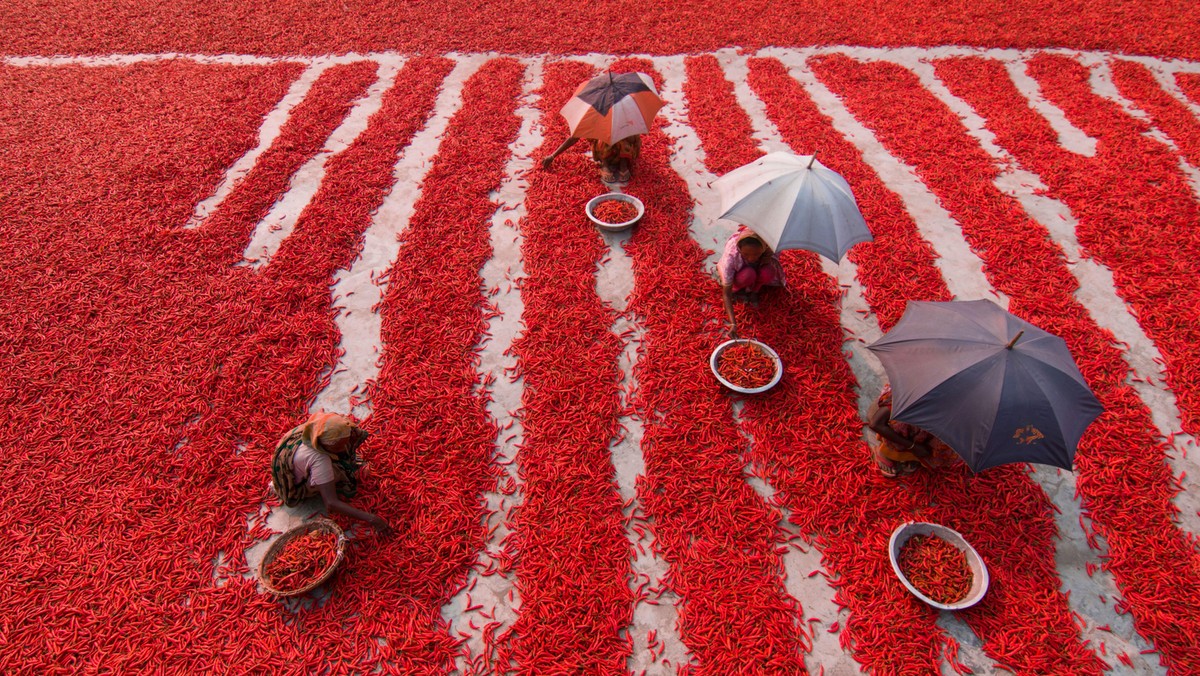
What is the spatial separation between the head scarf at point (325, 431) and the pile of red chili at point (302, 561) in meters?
0.64

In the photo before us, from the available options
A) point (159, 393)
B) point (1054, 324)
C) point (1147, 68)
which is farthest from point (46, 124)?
point (1147, 68)

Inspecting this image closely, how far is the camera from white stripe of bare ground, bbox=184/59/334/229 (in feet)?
24.1

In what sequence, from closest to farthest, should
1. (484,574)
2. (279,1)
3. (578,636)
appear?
1. (578,636)
2. (484,574)
3. (279,1)

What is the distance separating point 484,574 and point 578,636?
81 centimetres

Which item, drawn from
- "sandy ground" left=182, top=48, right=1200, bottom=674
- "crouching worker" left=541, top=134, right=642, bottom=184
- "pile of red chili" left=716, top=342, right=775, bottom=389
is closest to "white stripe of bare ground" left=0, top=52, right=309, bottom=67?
"sandy ground" left=182, top=48, right=1200, bottom=674

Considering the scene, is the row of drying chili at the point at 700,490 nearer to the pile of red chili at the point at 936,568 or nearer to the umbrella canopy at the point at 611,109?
the pile of red chili at the point at 936,568

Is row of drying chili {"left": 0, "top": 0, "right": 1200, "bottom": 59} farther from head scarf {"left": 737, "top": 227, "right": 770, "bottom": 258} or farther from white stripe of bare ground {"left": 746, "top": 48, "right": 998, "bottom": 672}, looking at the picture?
head scarf {"left": 737, "top": 227, "right": 770, "bottom": 258}

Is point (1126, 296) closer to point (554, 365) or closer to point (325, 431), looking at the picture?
point (554, 365)

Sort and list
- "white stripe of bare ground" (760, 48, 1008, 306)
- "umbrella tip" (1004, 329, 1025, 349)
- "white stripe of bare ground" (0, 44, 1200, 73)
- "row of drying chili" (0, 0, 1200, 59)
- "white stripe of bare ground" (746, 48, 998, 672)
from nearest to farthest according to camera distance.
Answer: "umbrella tip" (1004, 329, 1025, 349)
"white stripe of bare ground" (746, 48, 998, 672)
"white stripe of bare ground" (760, 48, 1008, 306)
"white stripe of bare ground" (0, 44, 1200, 73)
"row of drying chili" (0, 0, 1200, 59)

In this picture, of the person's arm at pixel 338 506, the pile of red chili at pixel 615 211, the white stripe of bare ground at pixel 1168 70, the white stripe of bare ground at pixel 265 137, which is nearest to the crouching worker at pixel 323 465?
the person's arm at pixel 338 506

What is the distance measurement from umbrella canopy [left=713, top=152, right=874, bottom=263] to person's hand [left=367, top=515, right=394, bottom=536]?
3650 mm

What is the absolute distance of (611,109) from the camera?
6.31 meters

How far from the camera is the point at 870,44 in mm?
11117

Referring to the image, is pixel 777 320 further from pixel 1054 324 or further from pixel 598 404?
pixel 1054 324
